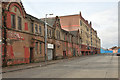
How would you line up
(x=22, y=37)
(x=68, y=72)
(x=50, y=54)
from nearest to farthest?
(x=68, y=72) → (x=22, y=37) → (x=50, y=54)

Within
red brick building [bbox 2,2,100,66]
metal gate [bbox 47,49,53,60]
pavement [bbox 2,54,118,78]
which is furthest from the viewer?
metal gate [bbox 47,49,53,60]

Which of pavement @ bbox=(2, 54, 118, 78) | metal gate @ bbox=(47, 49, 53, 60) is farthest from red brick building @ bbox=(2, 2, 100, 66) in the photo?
pavement @ bbox=(2, 54, 118, 78)

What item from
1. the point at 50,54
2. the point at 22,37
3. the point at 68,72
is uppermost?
the point at 22,37

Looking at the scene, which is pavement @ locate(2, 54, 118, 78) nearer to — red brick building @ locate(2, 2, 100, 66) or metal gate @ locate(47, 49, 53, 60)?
red brick building @ locate(2, 2, 100, 66)

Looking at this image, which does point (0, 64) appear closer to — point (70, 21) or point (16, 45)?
point (16, 45)

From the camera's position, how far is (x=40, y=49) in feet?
95.4

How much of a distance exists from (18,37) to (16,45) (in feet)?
4.06

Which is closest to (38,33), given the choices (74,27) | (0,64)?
(0,64)

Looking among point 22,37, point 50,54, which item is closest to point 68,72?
point 22,37

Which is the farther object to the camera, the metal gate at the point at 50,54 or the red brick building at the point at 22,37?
the metal gate at the point at 50,54

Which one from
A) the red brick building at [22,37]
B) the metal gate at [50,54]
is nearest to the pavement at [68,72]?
the red brick building at [22,37]

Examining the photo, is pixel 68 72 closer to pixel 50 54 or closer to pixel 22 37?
pixel 22 37

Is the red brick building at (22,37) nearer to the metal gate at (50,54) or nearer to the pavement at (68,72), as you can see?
the metal gate at (50,54)

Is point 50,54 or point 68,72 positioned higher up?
point 50,54
